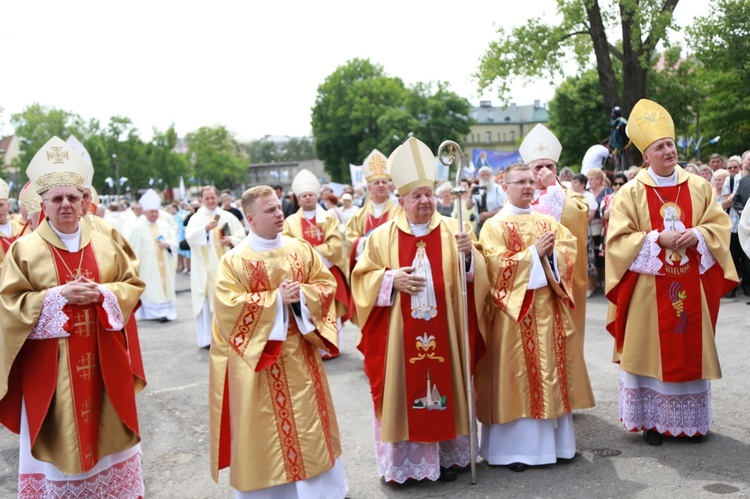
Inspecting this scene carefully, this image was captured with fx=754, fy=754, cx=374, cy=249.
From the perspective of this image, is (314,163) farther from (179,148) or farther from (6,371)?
A: (6,371)

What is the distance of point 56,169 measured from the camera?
5195 mm

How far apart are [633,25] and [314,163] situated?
10425 cm

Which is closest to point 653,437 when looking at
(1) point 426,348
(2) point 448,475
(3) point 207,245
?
(2) point 448,475

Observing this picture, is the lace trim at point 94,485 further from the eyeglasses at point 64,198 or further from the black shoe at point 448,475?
the black shoe at point 448,475

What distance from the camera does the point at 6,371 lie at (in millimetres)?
4906

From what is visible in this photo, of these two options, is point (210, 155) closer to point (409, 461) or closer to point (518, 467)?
point (409, 461)

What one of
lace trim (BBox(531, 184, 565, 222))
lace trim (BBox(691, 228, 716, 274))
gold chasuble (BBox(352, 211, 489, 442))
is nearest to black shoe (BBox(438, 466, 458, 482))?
gold chasuble (BBox(352, 211, 489, 442))

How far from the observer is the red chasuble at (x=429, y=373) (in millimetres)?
5297

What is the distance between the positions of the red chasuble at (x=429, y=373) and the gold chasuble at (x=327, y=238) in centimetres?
392

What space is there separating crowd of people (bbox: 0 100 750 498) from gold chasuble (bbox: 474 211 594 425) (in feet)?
0.05

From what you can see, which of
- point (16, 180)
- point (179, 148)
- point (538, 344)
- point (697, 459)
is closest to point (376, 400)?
point (538, 344)

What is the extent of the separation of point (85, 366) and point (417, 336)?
2262 millimetres

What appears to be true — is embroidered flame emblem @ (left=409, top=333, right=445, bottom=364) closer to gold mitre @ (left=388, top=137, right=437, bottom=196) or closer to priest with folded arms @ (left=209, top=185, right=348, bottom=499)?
priest with folded arms @ (left=209, top=185, right=348, bottom=499)

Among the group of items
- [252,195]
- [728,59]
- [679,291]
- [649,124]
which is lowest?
[679,291]
